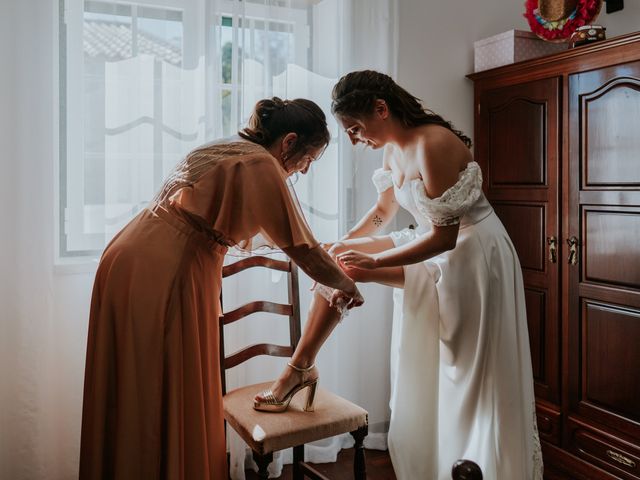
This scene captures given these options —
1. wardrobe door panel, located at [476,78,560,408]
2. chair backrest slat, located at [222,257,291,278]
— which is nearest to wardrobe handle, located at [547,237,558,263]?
wardrobe door panel, located at [476,78,560,408]

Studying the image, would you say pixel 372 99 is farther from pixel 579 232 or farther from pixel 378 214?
pixel 579 232

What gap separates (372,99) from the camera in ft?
6.68

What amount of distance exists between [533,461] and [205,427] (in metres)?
1.10

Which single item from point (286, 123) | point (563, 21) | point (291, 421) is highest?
point (563, 21)

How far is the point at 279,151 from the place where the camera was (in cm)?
177

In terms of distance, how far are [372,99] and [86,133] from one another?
106cm

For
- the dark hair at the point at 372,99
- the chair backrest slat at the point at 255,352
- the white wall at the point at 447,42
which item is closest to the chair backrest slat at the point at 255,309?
the chair backrest slat at the point at 255,352

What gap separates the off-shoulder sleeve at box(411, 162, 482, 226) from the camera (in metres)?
1.92

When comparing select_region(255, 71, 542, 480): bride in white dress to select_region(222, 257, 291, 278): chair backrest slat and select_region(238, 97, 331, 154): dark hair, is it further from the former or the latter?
select_region(238, 97, 331, 154): dark hair

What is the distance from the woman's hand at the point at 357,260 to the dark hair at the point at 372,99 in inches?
17.8

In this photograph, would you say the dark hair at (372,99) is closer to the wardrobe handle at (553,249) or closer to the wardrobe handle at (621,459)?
the wardrobe handle at (553,249)

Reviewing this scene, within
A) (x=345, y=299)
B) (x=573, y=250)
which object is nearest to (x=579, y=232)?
(x=573, y=250)

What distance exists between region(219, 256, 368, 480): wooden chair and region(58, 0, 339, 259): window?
Result: 1.91 feet

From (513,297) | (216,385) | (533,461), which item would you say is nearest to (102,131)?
(216,385)
